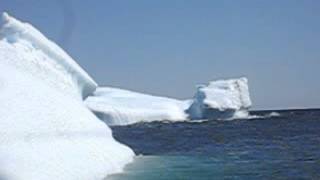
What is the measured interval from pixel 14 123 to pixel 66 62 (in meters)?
7.25

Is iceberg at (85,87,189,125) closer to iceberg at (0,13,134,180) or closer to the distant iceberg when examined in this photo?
the distant iceberg

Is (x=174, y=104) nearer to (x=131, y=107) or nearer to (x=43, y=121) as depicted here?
(x=131, y=107)

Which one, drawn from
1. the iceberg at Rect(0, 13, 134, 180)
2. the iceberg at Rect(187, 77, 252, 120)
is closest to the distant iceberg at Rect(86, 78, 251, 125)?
the iceberg at Rect(187, 77, 252, 120)

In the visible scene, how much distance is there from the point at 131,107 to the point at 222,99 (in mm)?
8729

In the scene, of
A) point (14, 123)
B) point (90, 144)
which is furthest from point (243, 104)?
point (14, 123)

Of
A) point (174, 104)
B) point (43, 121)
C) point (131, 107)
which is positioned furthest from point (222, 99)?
point (43, 121)

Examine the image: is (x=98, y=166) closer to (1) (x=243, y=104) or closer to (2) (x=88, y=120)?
(2) (x=88, y=120)

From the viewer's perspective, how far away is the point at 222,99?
163ft

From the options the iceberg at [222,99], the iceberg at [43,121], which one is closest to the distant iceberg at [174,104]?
the iceberg at [222,99]

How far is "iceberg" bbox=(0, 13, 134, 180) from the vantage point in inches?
344

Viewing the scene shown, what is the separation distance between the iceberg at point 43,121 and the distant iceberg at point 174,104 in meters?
28.6

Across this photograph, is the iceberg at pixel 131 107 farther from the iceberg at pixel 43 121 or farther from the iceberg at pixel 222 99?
the iceberg at pixel 43 121

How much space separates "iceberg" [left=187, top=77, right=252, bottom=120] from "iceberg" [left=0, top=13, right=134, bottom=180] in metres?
33.5

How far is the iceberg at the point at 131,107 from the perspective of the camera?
4540cm
